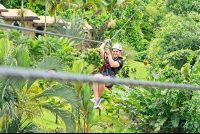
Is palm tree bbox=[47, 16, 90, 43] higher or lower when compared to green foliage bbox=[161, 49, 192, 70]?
higher

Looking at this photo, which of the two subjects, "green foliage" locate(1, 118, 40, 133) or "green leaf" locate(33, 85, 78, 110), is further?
"green leaf" locate(33, 85, 78, 110)

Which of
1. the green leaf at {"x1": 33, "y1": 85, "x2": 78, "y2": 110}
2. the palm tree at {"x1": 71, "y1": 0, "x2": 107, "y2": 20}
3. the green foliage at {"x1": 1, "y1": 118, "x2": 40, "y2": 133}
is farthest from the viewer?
the palm tree at {"x1": 71, "y1": 0, "x2": 107, "y2": 20}

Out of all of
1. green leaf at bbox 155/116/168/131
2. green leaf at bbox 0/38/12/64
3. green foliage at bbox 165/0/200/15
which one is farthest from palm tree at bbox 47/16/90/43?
green leaf at bbox 0/38/12/64

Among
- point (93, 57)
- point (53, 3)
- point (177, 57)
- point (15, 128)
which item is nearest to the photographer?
point (15, 128)

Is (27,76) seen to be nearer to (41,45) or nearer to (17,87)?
(17,87)

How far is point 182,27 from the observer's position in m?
12.5

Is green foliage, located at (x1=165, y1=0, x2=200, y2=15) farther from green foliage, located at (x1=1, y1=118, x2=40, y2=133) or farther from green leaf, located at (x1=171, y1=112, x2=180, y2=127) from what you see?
green foliage, located at (x1=1, y1=118, x2=40, y2=133)

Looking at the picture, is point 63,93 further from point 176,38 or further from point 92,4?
point 92,4

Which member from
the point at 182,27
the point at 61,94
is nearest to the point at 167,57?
the point at 182,27

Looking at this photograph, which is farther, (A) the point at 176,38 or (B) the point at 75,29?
(B) the point at 75,29

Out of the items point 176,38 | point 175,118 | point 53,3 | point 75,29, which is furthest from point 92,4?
point 175,118

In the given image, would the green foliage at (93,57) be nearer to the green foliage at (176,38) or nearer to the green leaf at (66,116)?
the green foliage at (176,38)

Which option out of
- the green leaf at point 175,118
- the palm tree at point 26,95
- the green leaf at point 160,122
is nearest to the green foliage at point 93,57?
the green leaf at point 160,122

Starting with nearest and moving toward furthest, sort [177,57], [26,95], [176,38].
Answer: [26,95] < [177,57] < [176,38]
